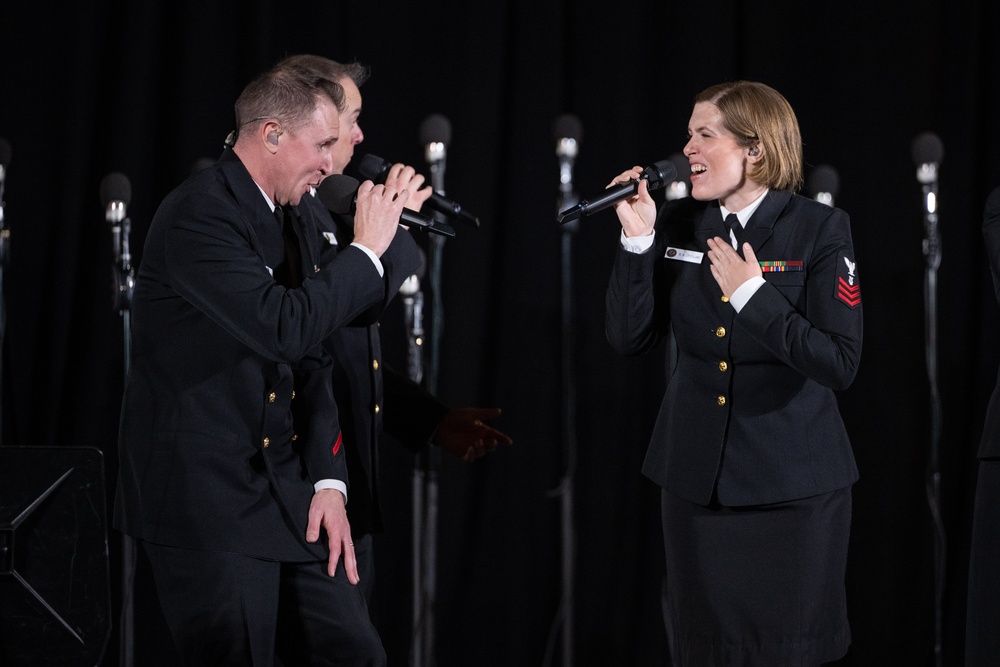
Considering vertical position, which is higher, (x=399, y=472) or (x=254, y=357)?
(x=254, y=357)

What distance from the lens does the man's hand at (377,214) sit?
1.92 meters

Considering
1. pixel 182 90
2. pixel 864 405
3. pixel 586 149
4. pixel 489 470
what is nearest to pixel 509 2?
pixel 586 149

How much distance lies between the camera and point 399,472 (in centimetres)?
372

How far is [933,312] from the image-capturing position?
3.29 m

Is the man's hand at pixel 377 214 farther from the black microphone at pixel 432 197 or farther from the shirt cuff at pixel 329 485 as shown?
the shirt cuff at pixel 329 485

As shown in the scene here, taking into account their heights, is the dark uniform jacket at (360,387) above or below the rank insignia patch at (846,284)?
below

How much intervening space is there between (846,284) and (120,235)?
2.00 meters

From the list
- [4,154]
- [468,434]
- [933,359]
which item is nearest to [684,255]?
[468,434]

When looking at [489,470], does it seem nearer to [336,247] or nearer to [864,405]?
[864,405]

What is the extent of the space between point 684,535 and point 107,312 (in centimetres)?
232

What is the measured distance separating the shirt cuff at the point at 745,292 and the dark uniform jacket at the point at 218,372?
738 mm

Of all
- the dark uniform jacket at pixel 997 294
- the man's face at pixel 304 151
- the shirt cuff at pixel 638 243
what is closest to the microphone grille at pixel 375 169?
the man's face at pixel 304 151

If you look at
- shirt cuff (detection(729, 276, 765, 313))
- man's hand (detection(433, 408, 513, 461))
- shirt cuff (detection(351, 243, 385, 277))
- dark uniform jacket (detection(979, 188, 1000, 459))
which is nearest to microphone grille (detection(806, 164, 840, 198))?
dark uniform jacket (detection(979, 188, 1000, 459))

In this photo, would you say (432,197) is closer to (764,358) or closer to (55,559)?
(764,358)
